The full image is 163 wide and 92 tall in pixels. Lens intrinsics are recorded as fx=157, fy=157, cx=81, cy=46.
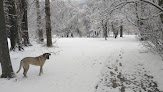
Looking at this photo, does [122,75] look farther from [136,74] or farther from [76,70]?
[76,70]

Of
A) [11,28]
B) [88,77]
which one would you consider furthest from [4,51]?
[11,28]

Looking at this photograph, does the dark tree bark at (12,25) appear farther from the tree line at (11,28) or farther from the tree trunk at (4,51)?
the tree trunk at (4,51)

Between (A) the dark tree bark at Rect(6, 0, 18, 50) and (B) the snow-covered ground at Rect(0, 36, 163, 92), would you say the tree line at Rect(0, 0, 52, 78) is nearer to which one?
(A) the dark tree bark at Rect(6, 0, 18, 50)

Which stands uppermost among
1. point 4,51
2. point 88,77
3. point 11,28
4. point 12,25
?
point 12,25

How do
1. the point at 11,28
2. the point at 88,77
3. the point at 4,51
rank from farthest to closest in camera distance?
1. the point at 11,28
2. the point at 88,77
3. the point at 4,51

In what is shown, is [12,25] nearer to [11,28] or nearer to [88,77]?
[11,28]

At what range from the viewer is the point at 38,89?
5.69 meters

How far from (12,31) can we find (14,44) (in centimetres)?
90

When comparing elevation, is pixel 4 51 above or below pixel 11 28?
below

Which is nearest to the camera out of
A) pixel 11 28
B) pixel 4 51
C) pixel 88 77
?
pixel 4 51

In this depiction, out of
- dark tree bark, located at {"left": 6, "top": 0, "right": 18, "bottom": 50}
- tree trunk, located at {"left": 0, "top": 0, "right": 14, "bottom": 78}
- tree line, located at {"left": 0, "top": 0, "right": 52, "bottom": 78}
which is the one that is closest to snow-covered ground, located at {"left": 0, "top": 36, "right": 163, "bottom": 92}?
tree trunk, located at {"left": 0, "top": 0, "right": 14, "bottom": 78}

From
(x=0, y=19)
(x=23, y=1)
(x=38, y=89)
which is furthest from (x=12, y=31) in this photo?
(x=38, y=89)

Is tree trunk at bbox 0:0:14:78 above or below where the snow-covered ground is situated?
above

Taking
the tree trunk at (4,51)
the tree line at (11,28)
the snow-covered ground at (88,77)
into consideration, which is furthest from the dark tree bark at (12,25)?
the tree trunk at (4,51)
